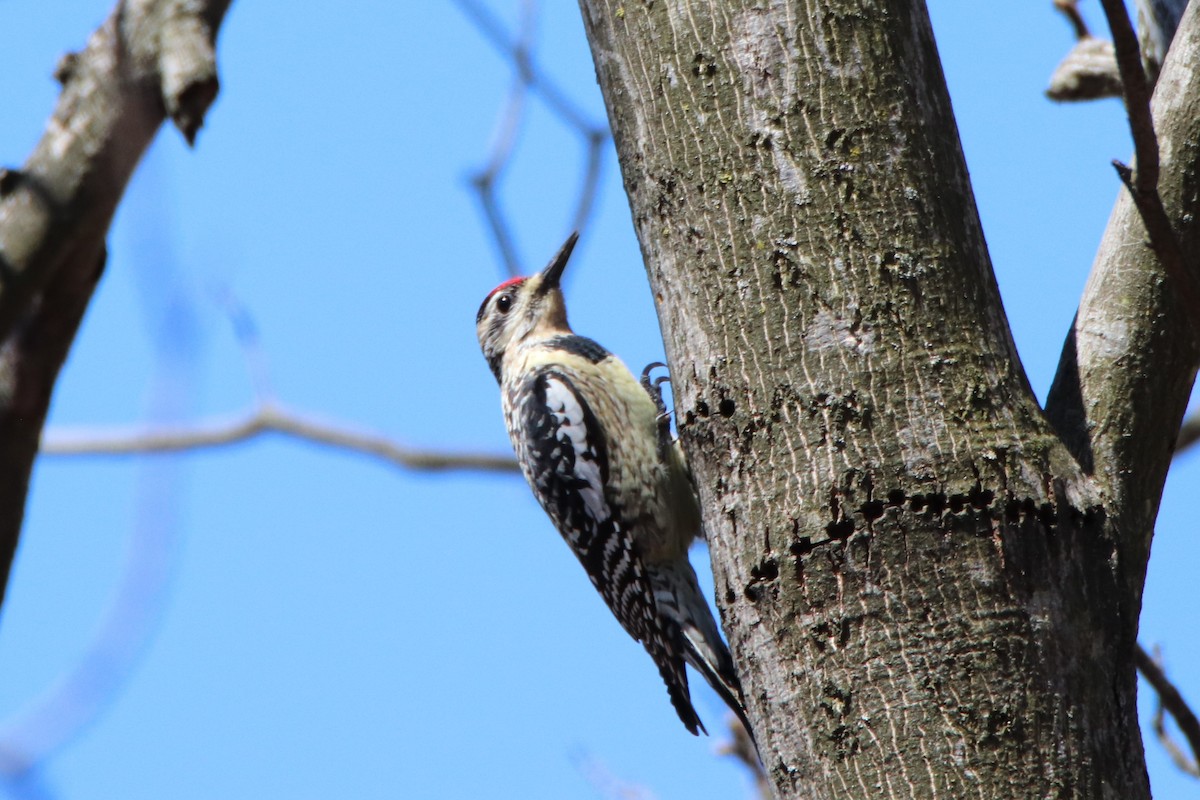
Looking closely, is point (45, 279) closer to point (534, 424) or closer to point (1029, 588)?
point (1029, 588)

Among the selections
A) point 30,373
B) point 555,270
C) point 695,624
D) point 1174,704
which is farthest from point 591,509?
point 30,373

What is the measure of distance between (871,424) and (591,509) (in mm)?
2892

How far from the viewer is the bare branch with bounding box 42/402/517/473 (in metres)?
6.29

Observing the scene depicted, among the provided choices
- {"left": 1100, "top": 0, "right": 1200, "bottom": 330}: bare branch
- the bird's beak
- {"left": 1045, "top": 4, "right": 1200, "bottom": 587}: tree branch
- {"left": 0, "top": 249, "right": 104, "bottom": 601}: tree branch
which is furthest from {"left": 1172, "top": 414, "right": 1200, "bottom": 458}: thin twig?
{"left": 0, "top": 249, "right": 104, "bottom": 601}: tree branch

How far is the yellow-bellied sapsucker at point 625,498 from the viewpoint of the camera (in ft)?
A: 15.7

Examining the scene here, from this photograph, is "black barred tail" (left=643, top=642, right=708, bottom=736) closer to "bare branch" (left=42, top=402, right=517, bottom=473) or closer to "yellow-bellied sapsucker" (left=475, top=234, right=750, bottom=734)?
"yellow-bellied sapsucker" (left=475, top=234, right=750, bottom=734)

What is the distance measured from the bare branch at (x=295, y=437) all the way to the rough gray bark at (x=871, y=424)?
3829mm

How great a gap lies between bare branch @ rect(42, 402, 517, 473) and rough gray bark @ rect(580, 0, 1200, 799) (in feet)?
12.6

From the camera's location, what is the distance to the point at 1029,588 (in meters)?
2.03

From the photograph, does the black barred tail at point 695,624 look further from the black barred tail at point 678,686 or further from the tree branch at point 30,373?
the tree branch at point 30,373

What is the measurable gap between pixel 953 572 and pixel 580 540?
312 cm

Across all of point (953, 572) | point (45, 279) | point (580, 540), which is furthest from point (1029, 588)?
point (580, 540)

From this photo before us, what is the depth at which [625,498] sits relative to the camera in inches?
192

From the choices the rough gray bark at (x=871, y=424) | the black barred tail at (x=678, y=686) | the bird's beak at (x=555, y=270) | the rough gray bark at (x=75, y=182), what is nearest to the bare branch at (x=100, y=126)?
the rough gray bark at (x=75, y=182)
